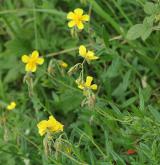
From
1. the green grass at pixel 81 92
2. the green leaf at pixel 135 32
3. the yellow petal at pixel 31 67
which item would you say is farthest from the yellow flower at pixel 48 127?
the green leaf at pixel 135 32

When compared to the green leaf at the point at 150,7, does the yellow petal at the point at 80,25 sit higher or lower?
higher

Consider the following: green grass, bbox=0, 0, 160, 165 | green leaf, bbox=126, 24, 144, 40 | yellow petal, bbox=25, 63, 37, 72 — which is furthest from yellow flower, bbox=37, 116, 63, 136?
green leaf, bbox=126, 24, 144, 40

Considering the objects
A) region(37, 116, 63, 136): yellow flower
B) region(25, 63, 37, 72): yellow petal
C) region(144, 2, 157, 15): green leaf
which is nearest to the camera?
region(37, 116, 63, 136): yellow flower

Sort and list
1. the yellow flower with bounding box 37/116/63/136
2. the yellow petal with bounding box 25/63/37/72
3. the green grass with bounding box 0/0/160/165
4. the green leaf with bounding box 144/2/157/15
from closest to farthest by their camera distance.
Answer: the yellow flower with bounding box 37/116/63/136, the green grass with bounding box 0/0/160/165, the green leaf with bounding box 144/2/157/15, the yellow petal with bounding box 25/63/37/72

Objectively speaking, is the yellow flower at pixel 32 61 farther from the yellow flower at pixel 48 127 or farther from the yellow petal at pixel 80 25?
the yellow flower at pixel 48 127

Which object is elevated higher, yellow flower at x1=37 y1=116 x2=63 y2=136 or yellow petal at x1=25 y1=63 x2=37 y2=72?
yellow petal at x1=25 y1=63 x2=37 y2=72

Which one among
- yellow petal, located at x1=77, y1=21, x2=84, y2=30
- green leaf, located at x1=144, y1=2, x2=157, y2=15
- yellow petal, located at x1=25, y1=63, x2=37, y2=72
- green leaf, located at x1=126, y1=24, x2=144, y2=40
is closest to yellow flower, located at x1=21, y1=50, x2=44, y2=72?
yellow petal, located at x1=25, y1=63, x2=37, y2=72

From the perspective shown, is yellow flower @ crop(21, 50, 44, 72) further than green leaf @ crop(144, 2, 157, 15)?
Yes

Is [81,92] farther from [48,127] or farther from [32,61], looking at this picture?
[48,127]

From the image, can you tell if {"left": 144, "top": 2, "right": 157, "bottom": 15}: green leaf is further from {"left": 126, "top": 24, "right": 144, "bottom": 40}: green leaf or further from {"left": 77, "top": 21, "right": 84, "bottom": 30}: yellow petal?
{"left": 77, "top": 21, "right": 84, "bottom": 30}: yellow petal

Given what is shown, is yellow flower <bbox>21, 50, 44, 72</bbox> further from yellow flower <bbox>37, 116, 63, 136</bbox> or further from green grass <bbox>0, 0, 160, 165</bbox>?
yellow flower <bbox>37, 116, 63, 136</bbox>
